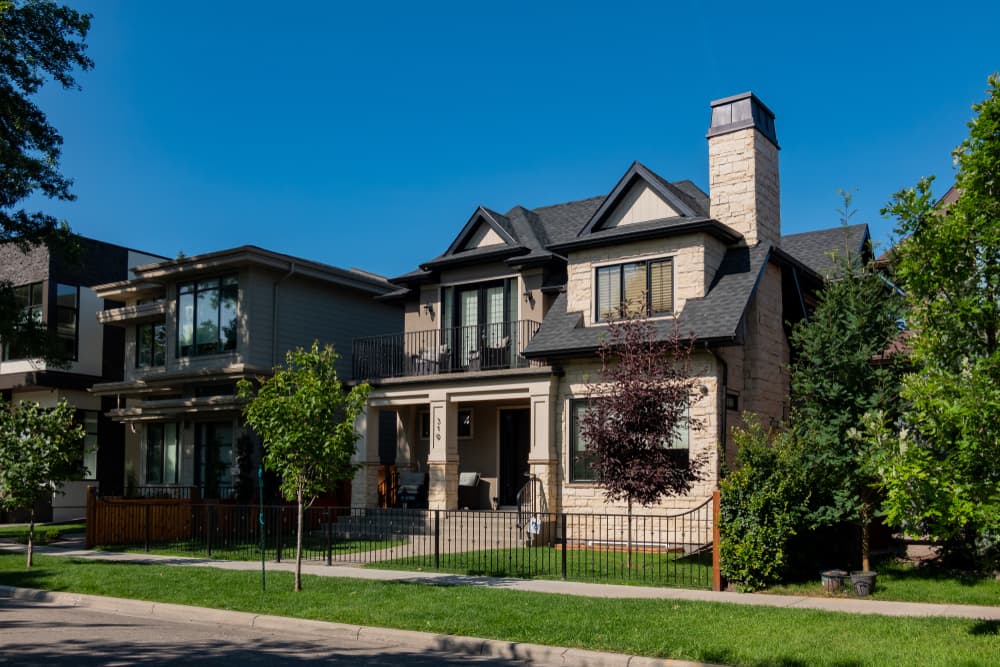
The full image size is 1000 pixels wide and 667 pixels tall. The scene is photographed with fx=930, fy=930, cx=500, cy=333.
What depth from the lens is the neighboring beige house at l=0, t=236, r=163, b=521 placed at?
32094mm

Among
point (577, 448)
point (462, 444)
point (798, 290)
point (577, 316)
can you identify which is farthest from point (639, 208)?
point (462, 444)

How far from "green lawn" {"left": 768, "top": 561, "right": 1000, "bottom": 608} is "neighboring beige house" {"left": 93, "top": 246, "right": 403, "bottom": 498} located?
55.7 feet

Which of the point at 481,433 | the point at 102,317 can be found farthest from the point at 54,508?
the point at 481,433

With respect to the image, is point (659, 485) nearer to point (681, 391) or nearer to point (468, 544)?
point (681, 391)

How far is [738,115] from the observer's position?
2173cm

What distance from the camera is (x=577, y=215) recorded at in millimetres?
26156

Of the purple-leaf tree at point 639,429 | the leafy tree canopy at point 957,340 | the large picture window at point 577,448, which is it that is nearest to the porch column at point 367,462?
the large picture window at point 577,448

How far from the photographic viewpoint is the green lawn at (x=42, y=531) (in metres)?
24.0

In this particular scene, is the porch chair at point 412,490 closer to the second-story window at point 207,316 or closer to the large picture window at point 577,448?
the large picture window at point 577,448

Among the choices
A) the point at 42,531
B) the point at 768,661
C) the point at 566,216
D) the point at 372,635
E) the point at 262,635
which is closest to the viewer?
the point at 768,661

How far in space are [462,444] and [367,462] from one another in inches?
106

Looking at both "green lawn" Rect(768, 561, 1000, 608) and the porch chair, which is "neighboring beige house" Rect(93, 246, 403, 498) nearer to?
the porch chair

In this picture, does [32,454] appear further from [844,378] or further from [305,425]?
[844,378]

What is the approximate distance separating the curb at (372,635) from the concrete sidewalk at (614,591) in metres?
3.05
